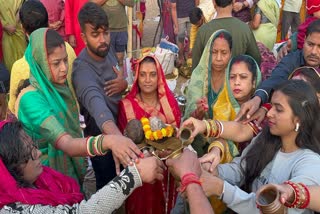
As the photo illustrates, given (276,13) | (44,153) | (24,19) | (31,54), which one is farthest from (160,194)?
(276,13)

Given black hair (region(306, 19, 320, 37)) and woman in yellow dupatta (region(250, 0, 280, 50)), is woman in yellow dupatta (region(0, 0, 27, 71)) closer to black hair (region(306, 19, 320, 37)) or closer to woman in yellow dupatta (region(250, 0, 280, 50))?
woman in yellow dupatta (region(250, 0, 280, 50))

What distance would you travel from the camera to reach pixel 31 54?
114 inches

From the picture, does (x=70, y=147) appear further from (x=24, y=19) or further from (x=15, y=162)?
(x=24, y=19)

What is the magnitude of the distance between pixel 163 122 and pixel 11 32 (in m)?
3.19

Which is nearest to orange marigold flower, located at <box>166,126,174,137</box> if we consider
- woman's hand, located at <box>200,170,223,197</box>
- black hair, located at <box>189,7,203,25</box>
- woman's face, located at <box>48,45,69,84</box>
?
woman's hand, located at <box>200,170,223,197</box>

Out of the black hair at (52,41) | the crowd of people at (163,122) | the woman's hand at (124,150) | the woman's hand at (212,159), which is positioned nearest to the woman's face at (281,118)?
the crowd of people at (163,122)

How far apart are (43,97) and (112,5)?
133 inches

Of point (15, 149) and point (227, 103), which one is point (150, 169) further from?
point (227, 103)

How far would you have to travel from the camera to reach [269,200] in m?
1.79

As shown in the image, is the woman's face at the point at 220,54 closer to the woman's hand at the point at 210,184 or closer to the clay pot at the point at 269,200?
the woman's hand at the point at 210,184

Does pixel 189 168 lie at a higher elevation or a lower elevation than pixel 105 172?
higher

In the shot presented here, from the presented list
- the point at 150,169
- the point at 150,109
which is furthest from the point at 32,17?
the point at 150,169

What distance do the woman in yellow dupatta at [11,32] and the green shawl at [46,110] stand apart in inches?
105

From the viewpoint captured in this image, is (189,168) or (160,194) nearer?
(189,168)
